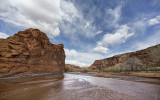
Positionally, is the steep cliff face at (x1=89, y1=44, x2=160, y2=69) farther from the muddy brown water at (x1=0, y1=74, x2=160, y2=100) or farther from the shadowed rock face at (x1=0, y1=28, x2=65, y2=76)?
the shadowed rock face at (x1=0, y1=28, x2=65, y2=76)

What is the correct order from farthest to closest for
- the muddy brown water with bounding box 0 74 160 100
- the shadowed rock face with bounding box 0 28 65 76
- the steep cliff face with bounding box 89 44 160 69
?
the steep cliff face with bounding box 89 44 160 69, the shadowed rock face with bounding box 0 28 65 76, the muddy brown water with bounding box 0 74 160 100

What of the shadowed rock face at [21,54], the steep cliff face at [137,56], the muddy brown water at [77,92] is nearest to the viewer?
the muddy brown water at [77,92]

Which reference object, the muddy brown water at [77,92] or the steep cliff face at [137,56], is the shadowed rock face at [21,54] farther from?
the steep cliff face at [137,56]

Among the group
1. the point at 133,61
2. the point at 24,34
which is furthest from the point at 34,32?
the point at 133,61

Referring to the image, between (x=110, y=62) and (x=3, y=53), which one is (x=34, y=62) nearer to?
(x=3, y=53)

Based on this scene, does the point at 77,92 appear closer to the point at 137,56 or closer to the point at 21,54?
the point at 21,54

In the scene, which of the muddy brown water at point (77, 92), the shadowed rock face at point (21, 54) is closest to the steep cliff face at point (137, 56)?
the muddy brown water at point (77, 92)

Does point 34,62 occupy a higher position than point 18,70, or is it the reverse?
point 34,62

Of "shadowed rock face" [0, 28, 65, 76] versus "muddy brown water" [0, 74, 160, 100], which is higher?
"shadowed rock face" [0, 28, 65, 76]

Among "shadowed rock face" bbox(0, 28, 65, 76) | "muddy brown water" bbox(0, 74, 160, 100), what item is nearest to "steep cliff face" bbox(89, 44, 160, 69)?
"muddy brown water" bbox(0, 74, 160, 100)

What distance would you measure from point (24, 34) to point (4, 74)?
533 inches

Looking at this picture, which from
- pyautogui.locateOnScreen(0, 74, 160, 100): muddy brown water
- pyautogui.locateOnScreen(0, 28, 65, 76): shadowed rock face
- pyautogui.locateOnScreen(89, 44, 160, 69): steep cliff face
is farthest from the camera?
pyautogui.locateOnScreen(89, 44, 160, 69): steep cliff face

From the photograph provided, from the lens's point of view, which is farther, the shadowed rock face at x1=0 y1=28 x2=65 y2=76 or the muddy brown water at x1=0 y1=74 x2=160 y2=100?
the shadowed rock face at x1=0 y1=28 x2=65 y2=76

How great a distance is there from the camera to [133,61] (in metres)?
28.5
